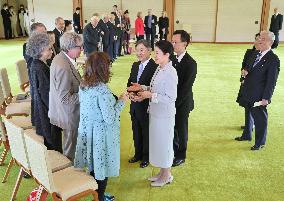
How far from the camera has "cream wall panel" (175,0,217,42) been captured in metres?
16.7

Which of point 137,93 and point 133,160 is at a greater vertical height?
point 137,93

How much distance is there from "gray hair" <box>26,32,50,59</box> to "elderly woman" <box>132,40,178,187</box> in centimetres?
107

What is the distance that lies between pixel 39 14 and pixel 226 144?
1612cm

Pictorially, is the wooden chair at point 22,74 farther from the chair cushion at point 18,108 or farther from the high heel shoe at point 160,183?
the high heel shoe at point 160,183

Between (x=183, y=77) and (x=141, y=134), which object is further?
(x=141, y=134)

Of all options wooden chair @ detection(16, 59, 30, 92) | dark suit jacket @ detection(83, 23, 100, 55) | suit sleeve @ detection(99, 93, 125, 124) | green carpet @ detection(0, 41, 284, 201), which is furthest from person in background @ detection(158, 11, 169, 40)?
suit sleeve @ detection(99, 93, 125, 124)

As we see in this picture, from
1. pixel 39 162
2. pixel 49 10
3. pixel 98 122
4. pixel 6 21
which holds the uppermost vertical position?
pixel 49 10

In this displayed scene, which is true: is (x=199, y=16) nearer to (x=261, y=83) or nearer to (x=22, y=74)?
(x=22, y=74)

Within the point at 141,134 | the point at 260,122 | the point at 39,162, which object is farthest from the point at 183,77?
the point at 39,162

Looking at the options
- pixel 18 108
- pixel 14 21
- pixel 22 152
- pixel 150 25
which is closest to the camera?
pixel 22 152

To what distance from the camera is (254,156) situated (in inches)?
169

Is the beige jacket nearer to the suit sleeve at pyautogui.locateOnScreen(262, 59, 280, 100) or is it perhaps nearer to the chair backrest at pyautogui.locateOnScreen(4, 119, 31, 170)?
the chair backrest at pyautogui.locateOnScreen(4, 119, 31, 170)

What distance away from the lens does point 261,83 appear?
13.9 ft

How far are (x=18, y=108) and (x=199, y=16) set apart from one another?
549 inches
